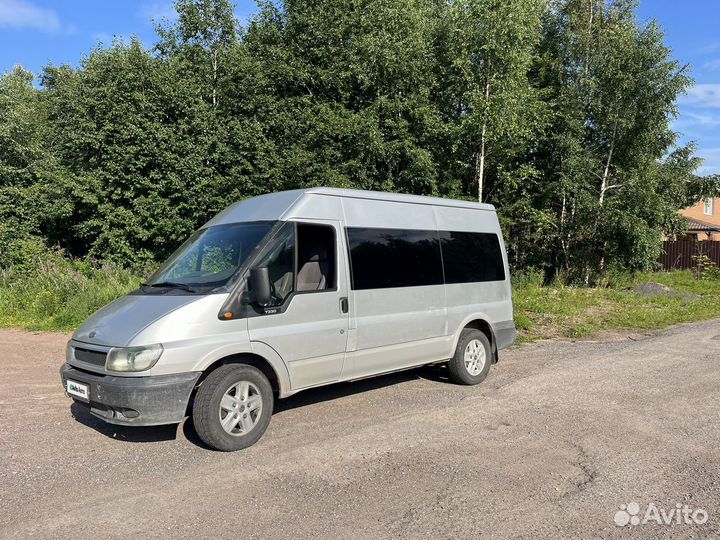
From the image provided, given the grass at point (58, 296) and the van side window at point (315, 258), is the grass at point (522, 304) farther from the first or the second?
the van side window at point (315, 258)

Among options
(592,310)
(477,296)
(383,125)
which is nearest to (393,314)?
(477,296)

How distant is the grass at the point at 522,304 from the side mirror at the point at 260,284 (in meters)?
7.04

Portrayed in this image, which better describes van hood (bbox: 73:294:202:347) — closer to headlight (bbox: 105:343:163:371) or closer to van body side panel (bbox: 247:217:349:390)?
headlight (bbox: 105:343:163:371)

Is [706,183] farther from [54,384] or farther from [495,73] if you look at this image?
[54,384]

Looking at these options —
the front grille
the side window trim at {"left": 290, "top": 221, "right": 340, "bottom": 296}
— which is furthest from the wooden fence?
the front grille

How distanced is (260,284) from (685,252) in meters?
29.9

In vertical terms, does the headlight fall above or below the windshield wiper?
below

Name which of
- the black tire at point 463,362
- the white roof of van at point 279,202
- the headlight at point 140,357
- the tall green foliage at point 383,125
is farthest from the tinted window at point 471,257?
the tall green foliage at point 383,125

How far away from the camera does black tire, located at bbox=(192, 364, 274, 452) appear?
14.6 feet

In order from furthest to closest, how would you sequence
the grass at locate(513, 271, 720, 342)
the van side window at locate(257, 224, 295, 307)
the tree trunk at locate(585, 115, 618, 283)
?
the tree trunk at locate(585, 115, 618, 283) → the grass at locate(513, 271, 720, 342) → the van side window at locate(257, 224, 295, 307)

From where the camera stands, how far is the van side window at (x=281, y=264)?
4.91 m

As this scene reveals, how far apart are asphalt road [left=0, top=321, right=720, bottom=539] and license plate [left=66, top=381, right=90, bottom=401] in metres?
0.55

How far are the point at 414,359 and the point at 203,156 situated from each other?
12808 millimetres

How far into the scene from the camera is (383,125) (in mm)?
17125
